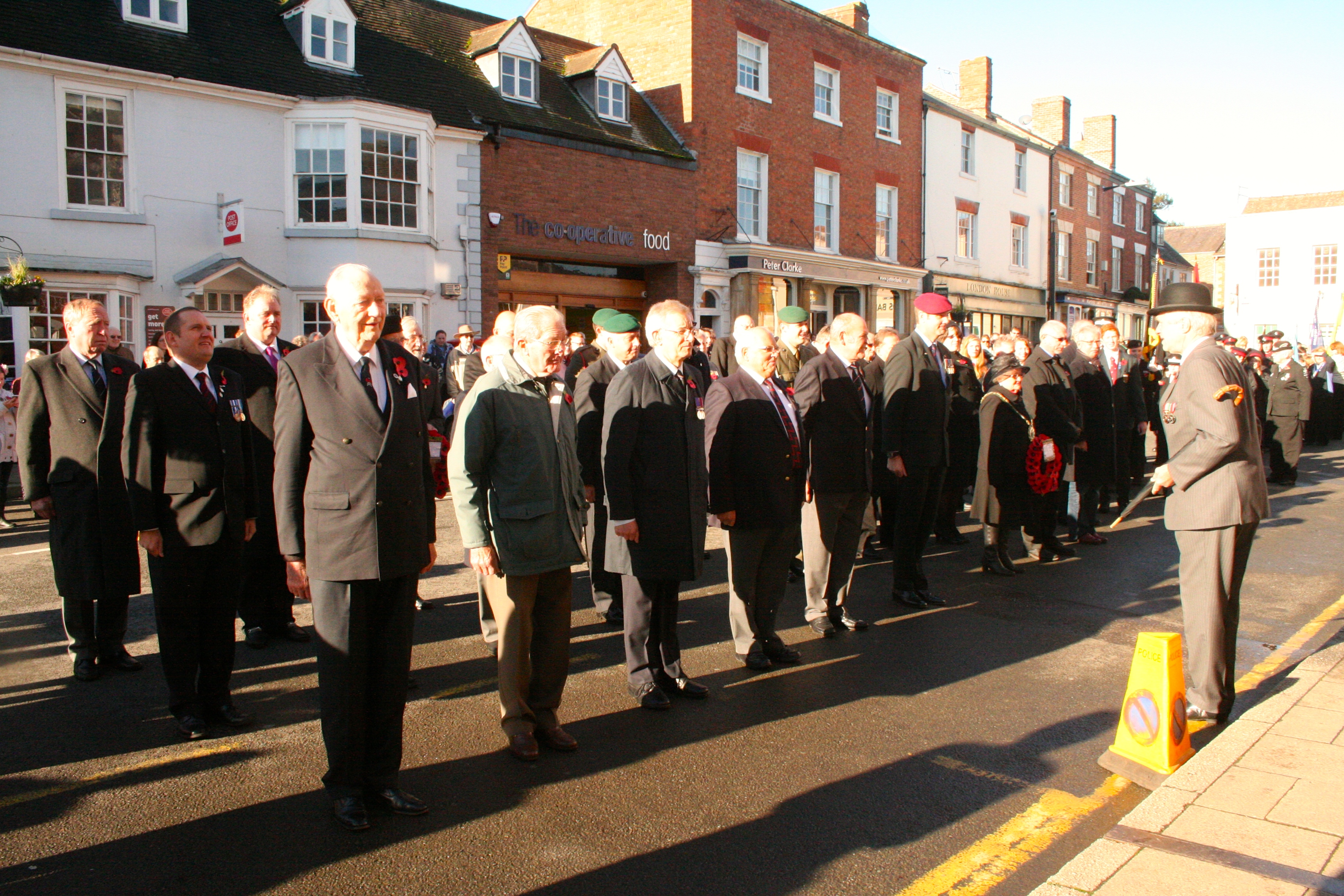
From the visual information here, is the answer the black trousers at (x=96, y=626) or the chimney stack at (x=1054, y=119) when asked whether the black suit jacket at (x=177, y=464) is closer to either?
the black trousers at (x=96, y=626)

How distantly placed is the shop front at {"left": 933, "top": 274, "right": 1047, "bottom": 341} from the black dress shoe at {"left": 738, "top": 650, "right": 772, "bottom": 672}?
86.5ft

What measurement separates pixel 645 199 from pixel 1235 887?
67.1 feet

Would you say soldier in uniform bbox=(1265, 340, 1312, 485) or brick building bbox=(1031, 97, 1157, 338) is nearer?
soldier in uniform bbox=(1265, 340, 1312, 485)

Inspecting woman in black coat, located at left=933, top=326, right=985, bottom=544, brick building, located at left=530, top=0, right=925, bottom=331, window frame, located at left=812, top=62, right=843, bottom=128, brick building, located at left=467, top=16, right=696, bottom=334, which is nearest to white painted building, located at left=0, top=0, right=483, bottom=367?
brick building, located at left=467, top=16, right=696, bottom=334

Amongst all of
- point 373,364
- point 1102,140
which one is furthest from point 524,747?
point 1102,140

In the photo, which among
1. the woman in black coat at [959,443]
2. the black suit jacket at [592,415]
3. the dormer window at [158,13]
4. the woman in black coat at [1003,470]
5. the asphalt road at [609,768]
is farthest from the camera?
the dormer window at [158,13]

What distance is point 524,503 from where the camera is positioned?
421 cm

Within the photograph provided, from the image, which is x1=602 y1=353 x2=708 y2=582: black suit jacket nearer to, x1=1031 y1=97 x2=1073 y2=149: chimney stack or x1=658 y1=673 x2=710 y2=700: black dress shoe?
x1=658 y1=673 x2=710 y2=700: black dress shoe

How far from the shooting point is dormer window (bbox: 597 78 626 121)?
22.3 m

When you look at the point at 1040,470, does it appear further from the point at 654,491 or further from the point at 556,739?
the point at 556,739

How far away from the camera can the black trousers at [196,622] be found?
4.56 metres

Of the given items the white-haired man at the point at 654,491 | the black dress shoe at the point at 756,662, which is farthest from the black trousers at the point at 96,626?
the black dress shoe at the point at 756,662

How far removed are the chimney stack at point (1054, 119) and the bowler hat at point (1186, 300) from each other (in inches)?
1476

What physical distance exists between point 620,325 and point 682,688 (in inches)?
81.5
